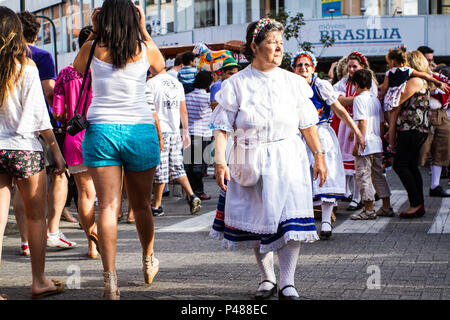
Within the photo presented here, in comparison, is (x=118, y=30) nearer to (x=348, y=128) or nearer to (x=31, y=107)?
(x=31, y=107)

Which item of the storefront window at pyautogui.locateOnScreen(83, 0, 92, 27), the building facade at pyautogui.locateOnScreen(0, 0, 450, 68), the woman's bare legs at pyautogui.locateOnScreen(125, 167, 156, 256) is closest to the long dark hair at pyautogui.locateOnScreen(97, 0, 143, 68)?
the woman's bare legs at pyautogui.locateOnScreen(125, 167, 156, 256)

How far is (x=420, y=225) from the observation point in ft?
24.4

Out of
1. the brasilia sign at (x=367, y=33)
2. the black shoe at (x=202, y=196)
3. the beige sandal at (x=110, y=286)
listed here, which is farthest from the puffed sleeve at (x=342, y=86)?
the brasilia sign at (x=367, y=33)

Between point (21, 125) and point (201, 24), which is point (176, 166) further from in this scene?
point (201, 24)

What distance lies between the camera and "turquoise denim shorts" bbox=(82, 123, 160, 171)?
4.19m

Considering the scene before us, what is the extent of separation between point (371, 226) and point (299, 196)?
3.54 meters

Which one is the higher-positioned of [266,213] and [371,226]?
[266,213]

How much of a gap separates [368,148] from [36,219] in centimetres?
498

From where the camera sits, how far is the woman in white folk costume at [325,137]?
6.47 m

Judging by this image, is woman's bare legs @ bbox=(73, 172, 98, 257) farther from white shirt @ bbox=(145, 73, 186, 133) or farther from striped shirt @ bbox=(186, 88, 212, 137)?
striped shirt @ bbox=(186, 88, 212, 137)

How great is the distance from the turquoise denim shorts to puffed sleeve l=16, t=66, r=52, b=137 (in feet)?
1.12

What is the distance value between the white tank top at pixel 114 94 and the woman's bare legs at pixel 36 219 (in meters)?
0.58

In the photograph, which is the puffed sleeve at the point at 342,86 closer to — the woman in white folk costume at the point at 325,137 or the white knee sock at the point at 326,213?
the woman in white folk costume at the point at 325,137
